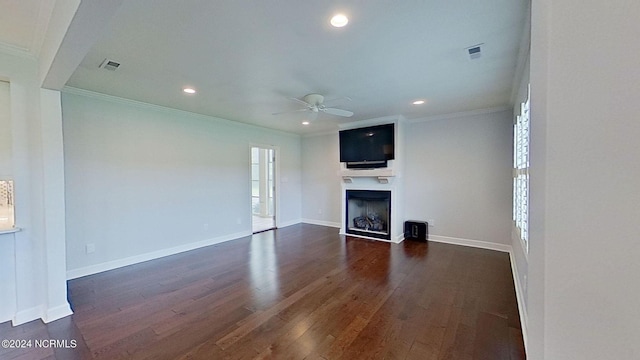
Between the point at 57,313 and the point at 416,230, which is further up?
the point at 416,230

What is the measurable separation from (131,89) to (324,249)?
3827 millimetres

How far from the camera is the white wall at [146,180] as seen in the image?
3520mm

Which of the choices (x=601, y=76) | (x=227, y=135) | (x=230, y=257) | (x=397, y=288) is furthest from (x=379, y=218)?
(x=601, y=76)

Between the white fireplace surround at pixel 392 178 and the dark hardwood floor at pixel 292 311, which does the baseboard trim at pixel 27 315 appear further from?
the white fireplace surround at pixel 392 178

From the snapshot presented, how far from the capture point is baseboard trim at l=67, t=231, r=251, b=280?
350 centimetres

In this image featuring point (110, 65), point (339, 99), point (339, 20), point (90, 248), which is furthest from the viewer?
point (339, 99)

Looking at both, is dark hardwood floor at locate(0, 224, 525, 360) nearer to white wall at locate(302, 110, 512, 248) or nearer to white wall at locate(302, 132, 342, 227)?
white wall at locate(302, 110, 512, 248)

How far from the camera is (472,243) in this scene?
15.8ft

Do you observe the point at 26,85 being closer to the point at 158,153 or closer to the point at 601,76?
the point at 158,153

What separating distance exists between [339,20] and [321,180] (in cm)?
516

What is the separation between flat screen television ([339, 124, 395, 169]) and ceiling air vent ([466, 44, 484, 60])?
103 inches

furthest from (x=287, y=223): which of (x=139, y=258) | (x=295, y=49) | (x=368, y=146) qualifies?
(x=295, y=49)

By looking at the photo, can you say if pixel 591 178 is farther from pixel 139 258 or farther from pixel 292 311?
pixel 139 258

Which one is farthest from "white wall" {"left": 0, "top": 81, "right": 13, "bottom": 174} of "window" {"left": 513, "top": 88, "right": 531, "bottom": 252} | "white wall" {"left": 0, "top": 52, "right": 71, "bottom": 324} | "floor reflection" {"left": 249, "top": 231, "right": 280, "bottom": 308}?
"window" {"left": 513, "top": 88, "right": 531, "bottom": 252}
